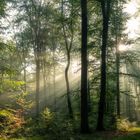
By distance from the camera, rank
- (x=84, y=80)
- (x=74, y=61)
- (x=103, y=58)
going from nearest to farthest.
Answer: (x=84, y=80)
(x=103, y=58)
(x=74, y=61)

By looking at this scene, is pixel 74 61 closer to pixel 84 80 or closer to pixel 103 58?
pixel 103 58

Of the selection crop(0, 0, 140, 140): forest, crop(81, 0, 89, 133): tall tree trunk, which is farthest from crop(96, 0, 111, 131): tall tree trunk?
crop(81, 0, 89, 133): tall tree trunk

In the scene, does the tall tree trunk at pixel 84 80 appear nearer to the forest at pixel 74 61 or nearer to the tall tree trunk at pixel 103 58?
the forest at pixel 74 61

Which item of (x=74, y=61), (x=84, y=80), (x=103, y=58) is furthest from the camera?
(x=74, y=61)

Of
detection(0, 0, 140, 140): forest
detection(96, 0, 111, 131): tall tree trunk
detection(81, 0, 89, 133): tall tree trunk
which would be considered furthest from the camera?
detection(96, 0, 111, 131): tall tree trunk

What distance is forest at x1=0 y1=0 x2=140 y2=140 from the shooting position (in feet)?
48.9

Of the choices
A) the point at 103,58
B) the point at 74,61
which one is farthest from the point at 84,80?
the point at 74,61

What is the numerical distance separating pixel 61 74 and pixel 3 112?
7242 cm

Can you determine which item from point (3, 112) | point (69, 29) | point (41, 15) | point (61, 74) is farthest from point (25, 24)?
point (61, 74)

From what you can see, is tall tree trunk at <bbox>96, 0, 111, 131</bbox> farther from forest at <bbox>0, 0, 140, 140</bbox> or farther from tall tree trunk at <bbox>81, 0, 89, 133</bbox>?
tall tree trunk at <bbox>81, 0, 89, 133</bbox>

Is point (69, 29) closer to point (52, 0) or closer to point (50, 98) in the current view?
point (52, 0)

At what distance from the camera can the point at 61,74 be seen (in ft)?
273

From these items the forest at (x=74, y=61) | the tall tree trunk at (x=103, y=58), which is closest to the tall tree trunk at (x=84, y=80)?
the forest at (x=74, y=61)

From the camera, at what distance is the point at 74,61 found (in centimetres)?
5694
